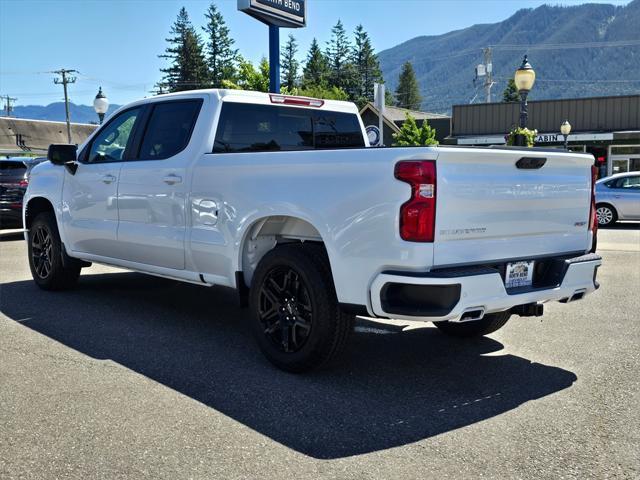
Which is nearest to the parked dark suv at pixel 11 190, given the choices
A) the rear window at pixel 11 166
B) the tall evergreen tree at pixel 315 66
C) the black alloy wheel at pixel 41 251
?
the rear window at pixel 11 166

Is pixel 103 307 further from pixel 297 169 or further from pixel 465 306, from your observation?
pixel 465 306

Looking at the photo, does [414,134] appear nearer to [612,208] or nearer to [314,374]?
[612,208]

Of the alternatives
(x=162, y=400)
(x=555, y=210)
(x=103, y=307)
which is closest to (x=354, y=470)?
(x=162, y=400)

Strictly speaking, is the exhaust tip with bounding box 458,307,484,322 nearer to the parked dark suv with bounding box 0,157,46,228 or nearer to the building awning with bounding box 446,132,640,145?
the parked dark suv with bounding box 0,157,46,228

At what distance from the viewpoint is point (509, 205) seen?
4.29 meters

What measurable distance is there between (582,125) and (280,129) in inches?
1257

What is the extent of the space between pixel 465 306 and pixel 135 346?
273cm

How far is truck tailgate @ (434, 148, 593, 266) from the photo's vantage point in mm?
3941

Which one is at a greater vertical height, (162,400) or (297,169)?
(297,169)

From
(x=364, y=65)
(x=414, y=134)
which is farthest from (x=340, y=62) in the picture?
(x=414, y=134)

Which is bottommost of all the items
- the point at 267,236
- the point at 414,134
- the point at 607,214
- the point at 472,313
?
the point at 607,214

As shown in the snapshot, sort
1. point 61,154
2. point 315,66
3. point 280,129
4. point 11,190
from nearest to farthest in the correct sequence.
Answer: point 280,129
point 61,154
point 11,190
point 315,66

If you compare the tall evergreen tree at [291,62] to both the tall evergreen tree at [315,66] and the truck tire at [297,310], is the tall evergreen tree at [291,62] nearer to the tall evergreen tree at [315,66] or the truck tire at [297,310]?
the tall evergreen tree at [315,66]

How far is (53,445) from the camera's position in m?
3.45
